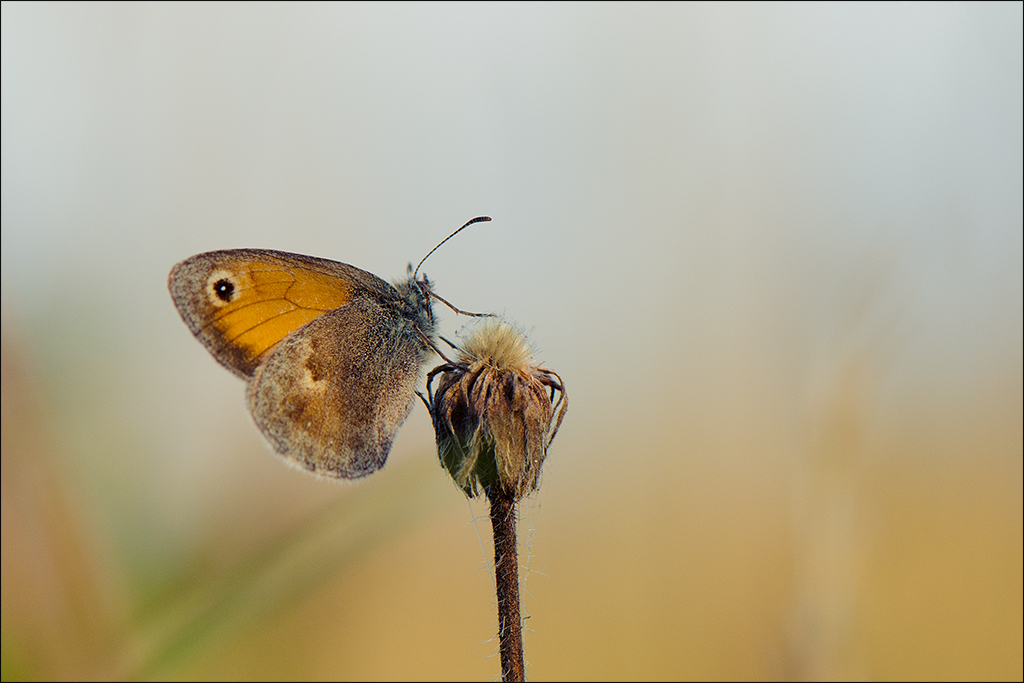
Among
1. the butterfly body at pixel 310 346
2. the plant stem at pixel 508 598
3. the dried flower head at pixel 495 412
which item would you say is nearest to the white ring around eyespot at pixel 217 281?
the butterfly body at pixel 310 346

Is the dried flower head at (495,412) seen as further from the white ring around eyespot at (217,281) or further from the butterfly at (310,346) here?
the white ring around eyespot at (217,281)

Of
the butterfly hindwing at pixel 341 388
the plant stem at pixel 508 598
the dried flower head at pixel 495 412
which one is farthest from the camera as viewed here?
the butterfly hindwing at pixel 341 388

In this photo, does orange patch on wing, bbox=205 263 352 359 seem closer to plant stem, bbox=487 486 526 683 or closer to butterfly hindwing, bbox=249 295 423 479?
butterfly hindwing, bbox=249 295 423 479

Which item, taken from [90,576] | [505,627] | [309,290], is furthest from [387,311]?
[90,576]

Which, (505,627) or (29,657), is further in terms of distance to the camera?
(29,657)

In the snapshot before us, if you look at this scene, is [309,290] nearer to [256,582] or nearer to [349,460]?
[349,460]

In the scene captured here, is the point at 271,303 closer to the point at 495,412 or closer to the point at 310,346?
the point at 310,346

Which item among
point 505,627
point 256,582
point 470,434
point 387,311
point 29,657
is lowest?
point 29,657
